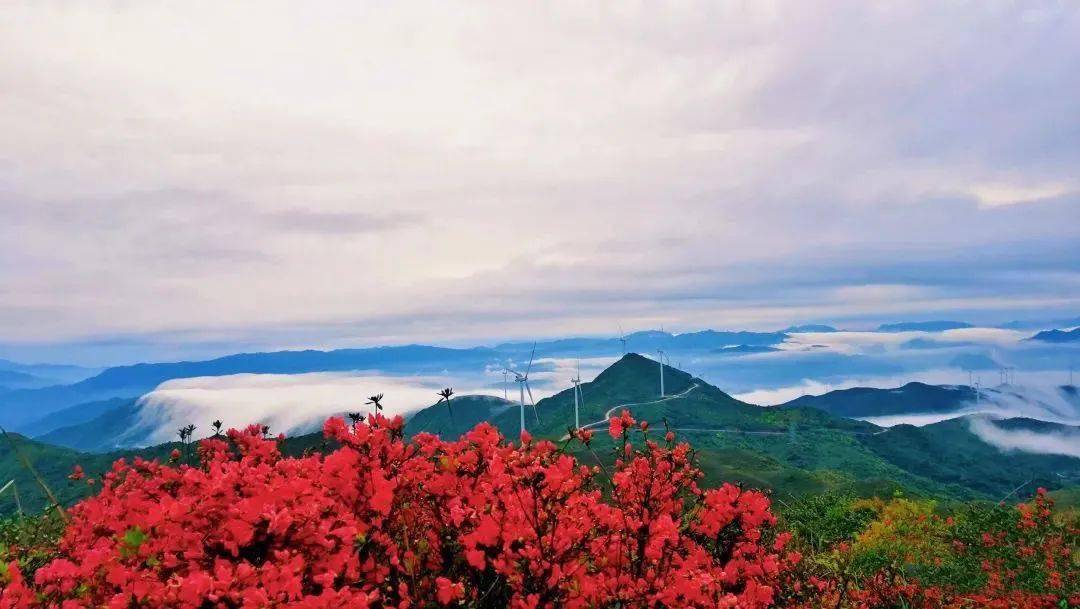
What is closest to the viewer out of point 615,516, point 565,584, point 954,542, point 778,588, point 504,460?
point 565,584

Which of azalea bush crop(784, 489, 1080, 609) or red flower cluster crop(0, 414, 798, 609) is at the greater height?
red flower cluster crop(0, 414, 798, 609)

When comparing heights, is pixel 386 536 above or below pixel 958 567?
above

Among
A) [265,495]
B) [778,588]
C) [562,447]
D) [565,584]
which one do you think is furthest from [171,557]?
[778,588]

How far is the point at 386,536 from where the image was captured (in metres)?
8.47

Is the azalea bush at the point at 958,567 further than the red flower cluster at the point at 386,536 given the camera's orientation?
Yes

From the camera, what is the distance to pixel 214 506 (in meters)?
6.87

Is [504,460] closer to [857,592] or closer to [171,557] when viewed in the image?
[171,557]

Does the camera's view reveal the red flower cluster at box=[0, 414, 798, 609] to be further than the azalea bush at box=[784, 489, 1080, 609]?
No

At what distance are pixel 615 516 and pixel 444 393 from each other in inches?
122

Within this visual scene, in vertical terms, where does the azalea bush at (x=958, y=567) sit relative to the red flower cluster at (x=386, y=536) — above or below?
below

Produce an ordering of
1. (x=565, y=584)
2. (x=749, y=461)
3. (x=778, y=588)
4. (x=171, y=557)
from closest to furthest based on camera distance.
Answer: (x=171, y=557)
(x=565, y=584)
(x=778, y=588)
(x=749, y=461)

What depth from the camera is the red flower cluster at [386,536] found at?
6.62 metres

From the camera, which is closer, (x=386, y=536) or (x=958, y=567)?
(x=386, y=536)

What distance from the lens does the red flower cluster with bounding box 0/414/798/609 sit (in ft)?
21.7
